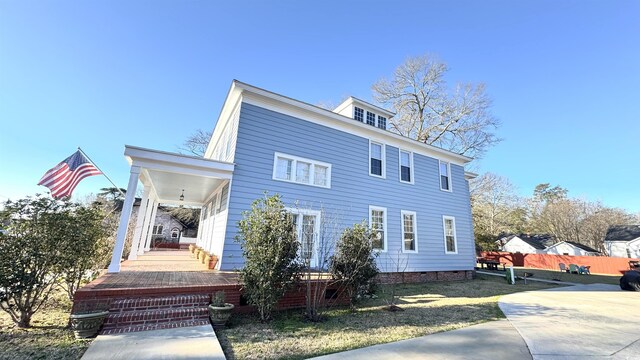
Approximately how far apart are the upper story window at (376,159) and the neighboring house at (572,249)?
33.5 meters

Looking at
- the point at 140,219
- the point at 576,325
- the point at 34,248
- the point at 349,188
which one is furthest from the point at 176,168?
the point at 576,325

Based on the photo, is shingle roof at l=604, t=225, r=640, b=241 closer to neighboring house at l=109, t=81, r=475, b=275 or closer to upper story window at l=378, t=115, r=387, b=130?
neighboring house at l=109, t=81, r=475, b=275

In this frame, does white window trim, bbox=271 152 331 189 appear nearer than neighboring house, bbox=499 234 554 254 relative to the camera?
Yes

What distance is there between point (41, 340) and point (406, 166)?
12532 millimetres

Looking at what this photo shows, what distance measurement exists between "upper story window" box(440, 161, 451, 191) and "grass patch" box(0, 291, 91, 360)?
46.7 ft

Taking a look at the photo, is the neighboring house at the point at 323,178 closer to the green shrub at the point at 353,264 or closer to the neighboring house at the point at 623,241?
the green shrub at the point at 353,264

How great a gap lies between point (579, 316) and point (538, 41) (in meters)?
12.5

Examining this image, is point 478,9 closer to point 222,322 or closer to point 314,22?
point 314,22

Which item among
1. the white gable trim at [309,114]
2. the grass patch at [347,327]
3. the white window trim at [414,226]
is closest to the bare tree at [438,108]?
the white gable trim at [309,114]

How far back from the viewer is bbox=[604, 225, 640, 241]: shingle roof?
29.0 meters

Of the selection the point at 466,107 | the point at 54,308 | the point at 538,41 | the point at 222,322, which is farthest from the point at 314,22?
the point at 466,107

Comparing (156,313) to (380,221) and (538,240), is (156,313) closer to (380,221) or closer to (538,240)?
(380,221)

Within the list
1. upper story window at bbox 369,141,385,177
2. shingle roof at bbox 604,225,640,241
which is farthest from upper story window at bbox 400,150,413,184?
shingle roof at bbox 604,225,640,241

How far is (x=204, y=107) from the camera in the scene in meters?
17.2
